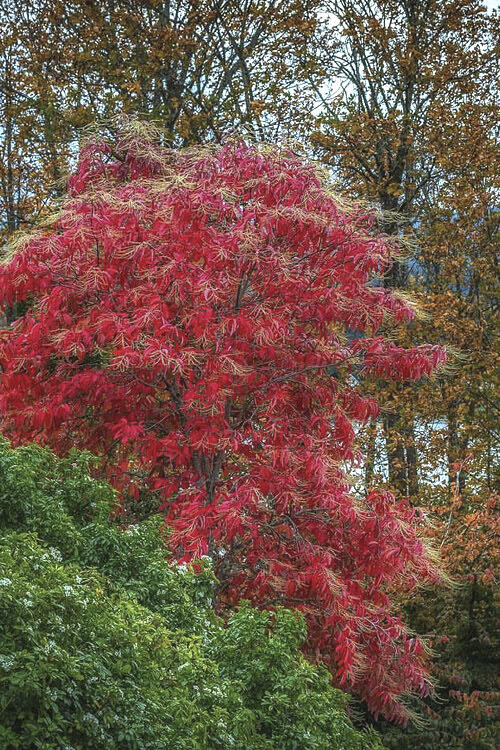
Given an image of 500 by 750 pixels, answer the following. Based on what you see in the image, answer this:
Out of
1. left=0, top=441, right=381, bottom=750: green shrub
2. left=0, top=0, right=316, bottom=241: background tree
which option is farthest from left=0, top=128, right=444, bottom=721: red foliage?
left=0, top=0, right=316, bottom=241: background tree

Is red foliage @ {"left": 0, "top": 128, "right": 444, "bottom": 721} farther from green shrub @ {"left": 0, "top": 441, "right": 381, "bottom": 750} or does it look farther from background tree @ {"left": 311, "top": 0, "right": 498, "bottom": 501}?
background tree @ {"left": 311, "top": 0, "right": 498, "bottom": 501}

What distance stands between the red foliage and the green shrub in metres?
1.00

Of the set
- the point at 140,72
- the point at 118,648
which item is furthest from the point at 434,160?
the point at 118,648

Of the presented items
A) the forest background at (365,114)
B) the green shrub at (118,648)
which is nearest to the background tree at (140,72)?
the forest background at (365,114)

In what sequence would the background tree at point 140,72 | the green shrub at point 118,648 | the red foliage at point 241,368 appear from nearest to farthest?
the green shrub at point 118,648, the red foliage at point 241,368, the background tree at point 140,72

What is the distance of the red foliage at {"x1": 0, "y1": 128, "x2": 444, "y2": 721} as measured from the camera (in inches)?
223

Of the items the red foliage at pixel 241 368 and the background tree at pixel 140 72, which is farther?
the background tree at pixel 140 72

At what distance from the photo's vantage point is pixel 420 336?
12.8 metres

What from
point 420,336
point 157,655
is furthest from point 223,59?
Result: point 157,655

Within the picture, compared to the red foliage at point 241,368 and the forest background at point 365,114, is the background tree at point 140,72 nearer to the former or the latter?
the forest background at point 365,114

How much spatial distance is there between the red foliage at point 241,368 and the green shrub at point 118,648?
1.00 m

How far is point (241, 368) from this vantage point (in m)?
5.70

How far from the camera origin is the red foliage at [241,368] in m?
5.67

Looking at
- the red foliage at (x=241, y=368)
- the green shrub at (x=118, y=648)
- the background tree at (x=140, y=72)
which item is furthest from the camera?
the background tree at (x=140, y=72)
